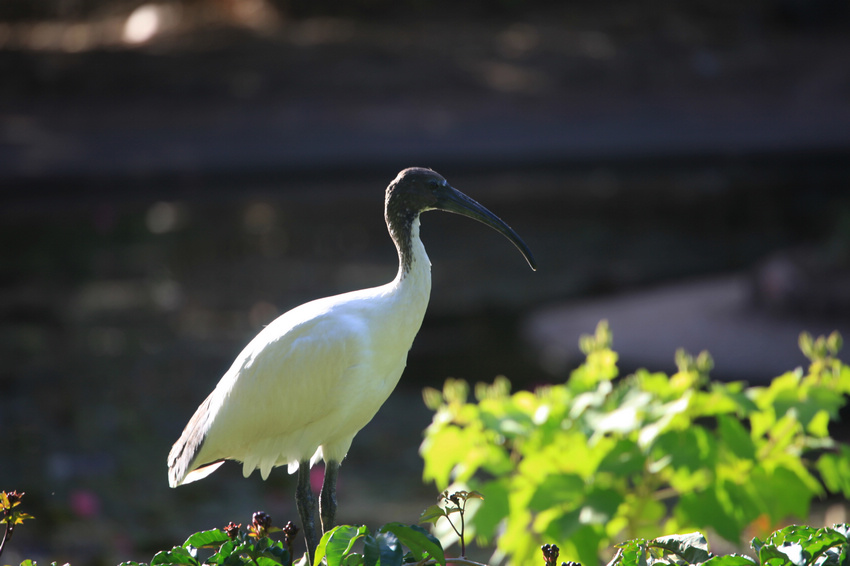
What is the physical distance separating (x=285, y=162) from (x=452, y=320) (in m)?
9.25

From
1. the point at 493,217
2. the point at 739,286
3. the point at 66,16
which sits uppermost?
the point at 66,16

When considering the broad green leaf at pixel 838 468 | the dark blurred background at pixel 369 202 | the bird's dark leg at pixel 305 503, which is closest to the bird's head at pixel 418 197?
the bird's dark leg at pixel 305 503

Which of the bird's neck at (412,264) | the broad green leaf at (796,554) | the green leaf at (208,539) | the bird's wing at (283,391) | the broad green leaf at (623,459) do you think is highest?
the bird's neck at (412,264)

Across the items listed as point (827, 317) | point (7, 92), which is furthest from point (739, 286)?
point (7, 92)

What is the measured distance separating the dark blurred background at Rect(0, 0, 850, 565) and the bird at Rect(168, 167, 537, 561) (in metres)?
3.29

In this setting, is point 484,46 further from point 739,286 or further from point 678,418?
point 678,418

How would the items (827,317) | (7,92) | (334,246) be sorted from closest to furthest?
(827,317), (334,246), (7,92)

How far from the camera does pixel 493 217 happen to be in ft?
11.0

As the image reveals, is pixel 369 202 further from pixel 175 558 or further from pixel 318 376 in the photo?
pixel 175 558

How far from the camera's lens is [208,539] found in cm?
263

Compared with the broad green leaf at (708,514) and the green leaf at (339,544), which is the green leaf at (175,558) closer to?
the green leaf at (339,544)

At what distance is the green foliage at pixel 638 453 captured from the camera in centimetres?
398

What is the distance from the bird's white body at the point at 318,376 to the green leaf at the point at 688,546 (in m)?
1.04

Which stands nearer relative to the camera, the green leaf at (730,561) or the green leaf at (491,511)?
the green leaf at (730,561)
